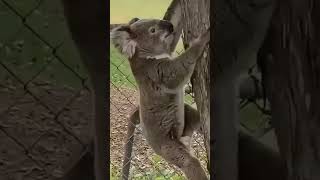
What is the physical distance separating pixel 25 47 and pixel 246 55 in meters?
0.54

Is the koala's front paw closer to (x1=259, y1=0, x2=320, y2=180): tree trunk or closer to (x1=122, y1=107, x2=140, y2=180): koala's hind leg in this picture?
(x1=122, y1=107, x2=140, y2=180): koala's hind leg

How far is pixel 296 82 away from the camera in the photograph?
155 centimetres

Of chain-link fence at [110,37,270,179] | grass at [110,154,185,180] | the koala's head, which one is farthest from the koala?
grass at [110,154,185,180]

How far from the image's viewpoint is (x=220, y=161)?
1.61 metres

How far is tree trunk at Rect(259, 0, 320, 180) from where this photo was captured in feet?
4.96

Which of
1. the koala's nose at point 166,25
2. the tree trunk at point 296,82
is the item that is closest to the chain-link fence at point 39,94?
the tree trunk at point 296,82

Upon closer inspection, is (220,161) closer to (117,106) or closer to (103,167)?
(103,167)

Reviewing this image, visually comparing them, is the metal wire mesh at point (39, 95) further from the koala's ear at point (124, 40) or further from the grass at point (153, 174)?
the grass at point (153, 174)

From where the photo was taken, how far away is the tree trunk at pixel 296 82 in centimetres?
151

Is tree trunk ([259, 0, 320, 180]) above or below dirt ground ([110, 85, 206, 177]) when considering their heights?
above

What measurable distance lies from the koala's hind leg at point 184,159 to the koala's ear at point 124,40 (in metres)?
0.52

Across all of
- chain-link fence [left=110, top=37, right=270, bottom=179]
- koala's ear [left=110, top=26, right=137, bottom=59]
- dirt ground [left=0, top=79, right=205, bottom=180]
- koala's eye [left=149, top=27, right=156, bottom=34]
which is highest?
koala's eye [left=149, top=27, right=156, bottom=34]

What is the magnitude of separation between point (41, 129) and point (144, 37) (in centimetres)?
200

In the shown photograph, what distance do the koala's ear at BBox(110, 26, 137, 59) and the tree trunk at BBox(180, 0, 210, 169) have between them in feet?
0.94
